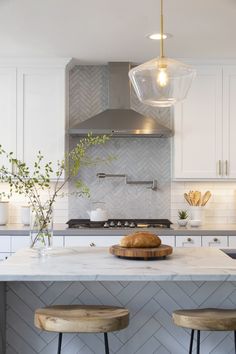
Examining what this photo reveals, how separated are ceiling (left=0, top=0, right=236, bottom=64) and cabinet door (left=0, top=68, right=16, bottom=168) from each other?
0.73 ft

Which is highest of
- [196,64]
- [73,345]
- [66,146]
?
[196,64]

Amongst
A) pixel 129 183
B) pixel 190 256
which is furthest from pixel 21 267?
pixel 129 183

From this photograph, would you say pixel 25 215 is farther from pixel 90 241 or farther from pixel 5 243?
pixel 90 241

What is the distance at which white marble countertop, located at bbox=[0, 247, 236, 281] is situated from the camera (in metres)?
2.43

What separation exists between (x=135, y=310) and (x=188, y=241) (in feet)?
6.28

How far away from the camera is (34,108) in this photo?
505 cm

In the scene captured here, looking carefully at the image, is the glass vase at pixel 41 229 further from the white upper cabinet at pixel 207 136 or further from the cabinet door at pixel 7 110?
the white upper cabinet at pixel 207 136

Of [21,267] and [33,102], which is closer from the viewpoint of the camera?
[21,267]

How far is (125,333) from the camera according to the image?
113 inches

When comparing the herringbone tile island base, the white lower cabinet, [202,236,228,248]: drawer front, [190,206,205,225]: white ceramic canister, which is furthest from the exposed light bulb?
[190,206,205,225]: white ceramic canister

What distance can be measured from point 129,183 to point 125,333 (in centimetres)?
262

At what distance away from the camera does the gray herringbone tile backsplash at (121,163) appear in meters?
5.38

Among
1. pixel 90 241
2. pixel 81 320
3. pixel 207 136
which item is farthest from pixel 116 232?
pixel 81 320

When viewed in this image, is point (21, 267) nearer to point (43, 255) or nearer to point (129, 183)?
point (43, 255)
